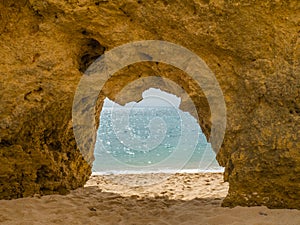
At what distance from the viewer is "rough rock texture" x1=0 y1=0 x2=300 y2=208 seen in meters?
3.62

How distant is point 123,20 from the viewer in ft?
13.2

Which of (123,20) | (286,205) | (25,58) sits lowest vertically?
(286,205)

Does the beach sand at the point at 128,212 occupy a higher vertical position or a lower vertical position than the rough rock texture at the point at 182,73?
lower

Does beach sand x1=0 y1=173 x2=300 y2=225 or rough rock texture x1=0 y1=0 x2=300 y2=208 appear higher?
rough rock texture x1=0 y1=0 x2=300 y2=208

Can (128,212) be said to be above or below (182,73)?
below

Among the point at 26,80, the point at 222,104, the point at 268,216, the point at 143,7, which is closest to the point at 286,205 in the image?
the point at 268,216

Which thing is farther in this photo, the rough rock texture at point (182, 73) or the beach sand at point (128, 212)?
the rough rock texture at point (182, 73)

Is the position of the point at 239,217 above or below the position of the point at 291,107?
below

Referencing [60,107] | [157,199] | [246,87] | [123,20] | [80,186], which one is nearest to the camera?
[246,87]

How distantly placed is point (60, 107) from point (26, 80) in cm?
66

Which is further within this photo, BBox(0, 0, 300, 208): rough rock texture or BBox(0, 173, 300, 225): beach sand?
BBox(0, 0, 300, 208): rough rock texture

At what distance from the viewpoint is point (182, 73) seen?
4379 mm

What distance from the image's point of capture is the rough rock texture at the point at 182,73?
11.9 ft

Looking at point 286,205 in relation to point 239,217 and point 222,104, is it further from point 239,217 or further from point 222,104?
point 222,104
